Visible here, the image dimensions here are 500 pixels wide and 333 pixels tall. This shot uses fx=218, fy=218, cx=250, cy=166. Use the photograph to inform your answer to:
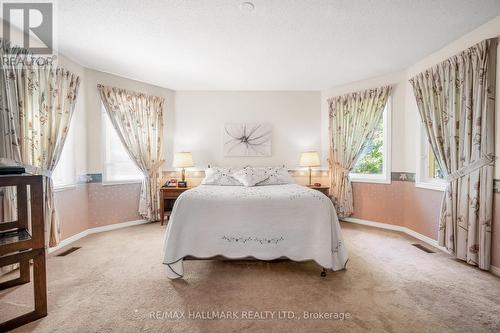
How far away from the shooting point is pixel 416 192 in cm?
339

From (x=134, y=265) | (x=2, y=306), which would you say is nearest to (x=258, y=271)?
(x=134, y=265)

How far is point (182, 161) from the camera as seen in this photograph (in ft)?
13.5

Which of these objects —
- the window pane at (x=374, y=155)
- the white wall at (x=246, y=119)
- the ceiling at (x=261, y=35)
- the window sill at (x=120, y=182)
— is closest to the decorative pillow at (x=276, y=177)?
the white wall at (x=246, y=119)

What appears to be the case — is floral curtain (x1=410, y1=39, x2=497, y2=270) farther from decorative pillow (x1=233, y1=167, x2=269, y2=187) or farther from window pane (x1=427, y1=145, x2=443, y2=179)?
decorative pillow (x1=233, y1=167, x2=269, y2=187)

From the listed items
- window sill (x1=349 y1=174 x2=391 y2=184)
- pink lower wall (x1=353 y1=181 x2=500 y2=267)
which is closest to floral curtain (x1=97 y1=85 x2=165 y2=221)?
window sill (x1=349 y1=174 x2=391 y2=184)

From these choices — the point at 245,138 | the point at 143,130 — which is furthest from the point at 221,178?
the point at 143,130

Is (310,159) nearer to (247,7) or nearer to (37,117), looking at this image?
(247,7)

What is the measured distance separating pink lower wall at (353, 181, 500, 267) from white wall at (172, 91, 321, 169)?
1.39 metres

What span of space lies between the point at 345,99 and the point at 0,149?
493cm

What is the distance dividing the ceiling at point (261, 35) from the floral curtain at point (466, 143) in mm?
468

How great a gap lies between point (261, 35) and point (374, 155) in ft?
9.75

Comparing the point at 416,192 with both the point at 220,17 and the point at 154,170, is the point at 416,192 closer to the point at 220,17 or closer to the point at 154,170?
the point at 220,17

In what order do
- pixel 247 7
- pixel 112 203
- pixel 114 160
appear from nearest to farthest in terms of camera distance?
pixel 247 7, pixel 112 203, pixel 114 160

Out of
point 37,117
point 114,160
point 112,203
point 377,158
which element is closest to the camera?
point 37,117
